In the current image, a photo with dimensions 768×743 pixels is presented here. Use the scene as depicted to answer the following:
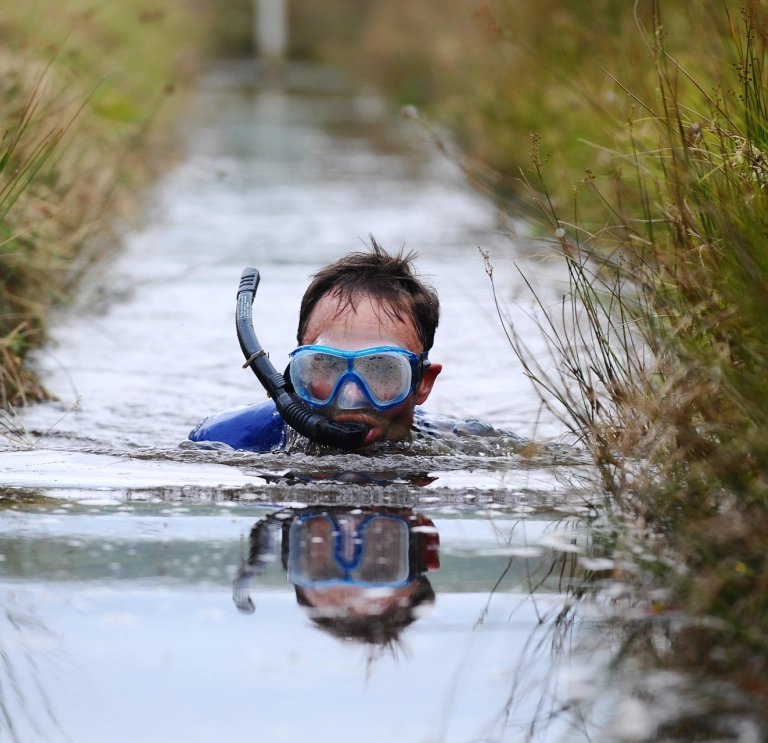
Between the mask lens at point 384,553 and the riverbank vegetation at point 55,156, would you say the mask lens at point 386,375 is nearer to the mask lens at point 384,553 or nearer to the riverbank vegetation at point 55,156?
the mask lens at point 384,553

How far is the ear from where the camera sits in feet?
14.0

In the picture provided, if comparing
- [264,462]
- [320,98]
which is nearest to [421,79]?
[320,98]

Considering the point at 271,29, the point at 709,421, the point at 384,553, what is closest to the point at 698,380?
the point at 709,421

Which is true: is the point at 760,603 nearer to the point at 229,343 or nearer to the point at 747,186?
the point at 747,186

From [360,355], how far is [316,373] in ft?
0.50

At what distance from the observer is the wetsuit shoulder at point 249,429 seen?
4500mm

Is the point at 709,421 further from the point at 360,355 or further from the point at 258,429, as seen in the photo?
the point at 258,429

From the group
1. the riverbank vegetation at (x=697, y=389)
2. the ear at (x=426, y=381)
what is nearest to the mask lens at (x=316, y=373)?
the ear at (x=426, y=381)

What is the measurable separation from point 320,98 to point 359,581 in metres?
28.2

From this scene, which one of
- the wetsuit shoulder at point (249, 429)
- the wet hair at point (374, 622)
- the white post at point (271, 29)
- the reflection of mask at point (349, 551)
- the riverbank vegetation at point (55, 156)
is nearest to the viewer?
the wet hair at point (374, 622)

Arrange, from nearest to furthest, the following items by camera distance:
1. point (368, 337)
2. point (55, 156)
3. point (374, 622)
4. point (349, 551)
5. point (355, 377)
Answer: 1. point (374, 622)
2. point (349, 551)
3. point (355, 377)
4. point (368, 337)
5. point (55, 156)

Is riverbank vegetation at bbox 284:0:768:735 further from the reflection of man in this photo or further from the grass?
the reflection of man

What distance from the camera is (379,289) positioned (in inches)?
167

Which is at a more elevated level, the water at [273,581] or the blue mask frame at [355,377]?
the blue mask frame at [355,377]
